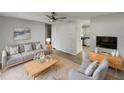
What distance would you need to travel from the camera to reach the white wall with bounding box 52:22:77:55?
16.7ft

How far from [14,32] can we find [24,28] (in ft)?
1.56

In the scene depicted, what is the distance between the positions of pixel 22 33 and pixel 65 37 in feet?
8.26

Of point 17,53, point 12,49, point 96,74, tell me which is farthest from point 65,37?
point 96,74

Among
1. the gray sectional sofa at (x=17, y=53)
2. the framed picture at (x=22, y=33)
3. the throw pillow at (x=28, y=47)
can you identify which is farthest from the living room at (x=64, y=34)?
the throw pillow at (x=28, y=47)

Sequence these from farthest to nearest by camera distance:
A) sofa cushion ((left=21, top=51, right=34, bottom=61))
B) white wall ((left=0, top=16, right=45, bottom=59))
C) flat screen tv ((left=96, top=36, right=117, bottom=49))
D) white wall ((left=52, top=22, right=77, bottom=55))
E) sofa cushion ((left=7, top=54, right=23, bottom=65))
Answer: white wall ((left=52, top=22, right=77, bottom=55)) → sofa cushion ((left=21, top=51, right=34, bottom=61)) → white wall ((left=0, top=16, right=45, bottom=59)) → flat screen tv ((left=96, top=36, right=117, bottom=49)) → sofa cushion ((left=7, top=54, right=23, bottom=65))

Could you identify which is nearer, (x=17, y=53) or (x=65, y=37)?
(x=17, y=53)

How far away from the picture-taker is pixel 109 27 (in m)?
3.37

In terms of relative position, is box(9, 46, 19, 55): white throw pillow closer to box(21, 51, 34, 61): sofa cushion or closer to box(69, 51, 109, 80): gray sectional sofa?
box(21, 51, 34, 61): sofa cushion

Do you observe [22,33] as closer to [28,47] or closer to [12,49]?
[28,47]

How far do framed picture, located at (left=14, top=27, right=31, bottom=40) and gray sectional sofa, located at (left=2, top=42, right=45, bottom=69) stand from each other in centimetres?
31

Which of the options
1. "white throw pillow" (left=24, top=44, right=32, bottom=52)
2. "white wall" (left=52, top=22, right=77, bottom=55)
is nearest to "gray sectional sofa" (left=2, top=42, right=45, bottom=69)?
"white throw pillow" (left=24, top=44, right=32, bottom=52)

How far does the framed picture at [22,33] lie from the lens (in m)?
3.83
